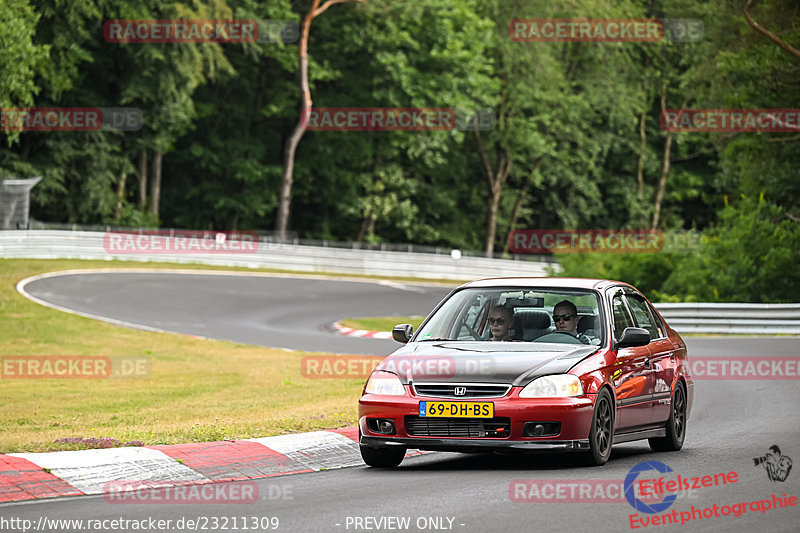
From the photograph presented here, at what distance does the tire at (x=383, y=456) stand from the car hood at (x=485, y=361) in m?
0.65

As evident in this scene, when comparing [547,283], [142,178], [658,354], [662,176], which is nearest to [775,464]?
[658,354]

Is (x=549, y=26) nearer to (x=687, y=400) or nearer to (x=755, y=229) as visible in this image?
(x=755, y=229)

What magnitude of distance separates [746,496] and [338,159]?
169 ft

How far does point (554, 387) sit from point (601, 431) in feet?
2.23

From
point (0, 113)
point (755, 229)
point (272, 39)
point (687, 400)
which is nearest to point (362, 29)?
point (272, 39)

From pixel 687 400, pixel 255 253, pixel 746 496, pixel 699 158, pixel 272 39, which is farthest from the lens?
pixel 699 158

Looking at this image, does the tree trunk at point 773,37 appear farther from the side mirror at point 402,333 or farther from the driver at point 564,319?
the side mirror at point 402,333

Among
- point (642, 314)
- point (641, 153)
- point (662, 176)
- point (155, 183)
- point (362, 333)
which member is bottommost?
point (362, 333)

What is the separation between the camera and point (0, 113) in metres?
41.2

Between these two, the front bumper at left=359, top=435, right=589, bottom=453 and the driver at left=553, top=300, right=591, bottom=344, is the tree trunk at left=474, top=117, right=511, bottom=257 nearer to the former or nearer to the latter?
the driver at left=553, top=300, right=591, bottom=344

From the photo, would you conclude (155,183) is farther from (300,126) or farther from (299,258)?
(299,258)

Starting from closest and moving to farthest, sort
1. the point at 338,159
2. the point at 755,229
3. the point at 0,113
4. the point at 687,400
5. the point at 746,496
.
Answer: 1. the point at 746,496
2. the point at 687,400
3. the point at 755,229
4. the point at 0,113
5. the point at 338,159

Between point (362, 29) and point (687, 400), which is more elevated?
point (362, 29)

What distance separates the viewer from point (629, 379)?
10.1 m
